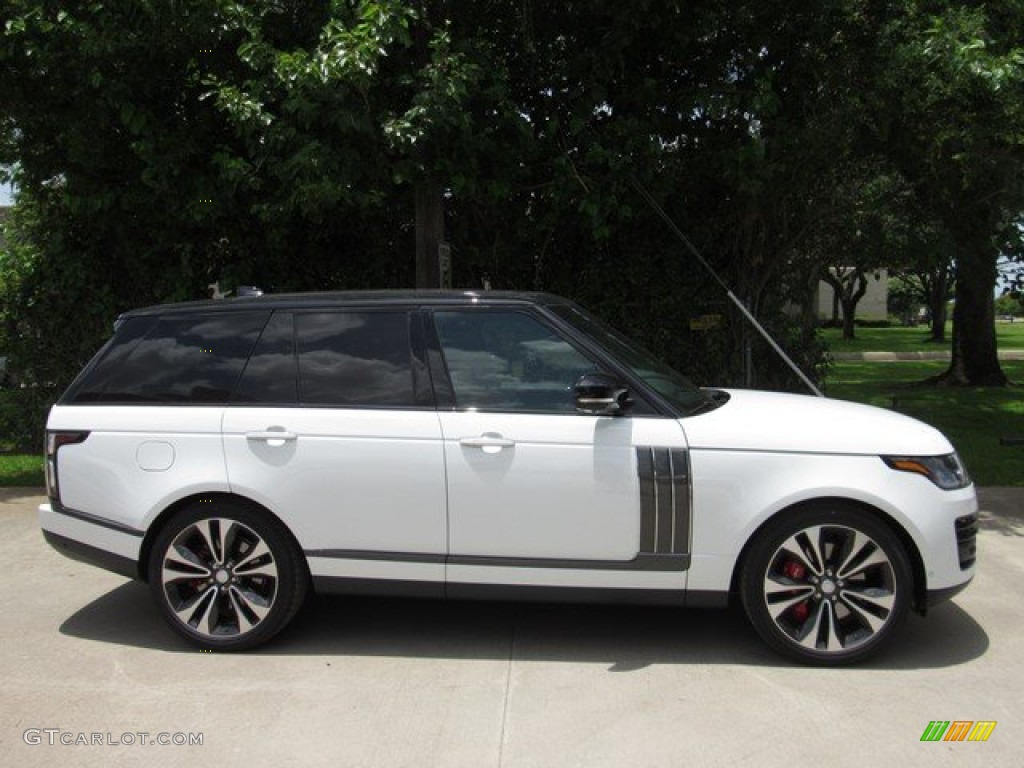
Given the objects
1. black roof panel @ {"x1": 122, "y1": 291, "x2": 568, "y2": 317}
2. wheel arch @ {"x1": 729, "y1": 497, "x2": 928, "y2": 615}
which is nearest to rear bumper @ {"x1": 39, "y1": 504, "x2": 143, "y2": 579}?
black roof panel @ {"x1": 122, "y1": 291, "x2": 568, "y2": 317}

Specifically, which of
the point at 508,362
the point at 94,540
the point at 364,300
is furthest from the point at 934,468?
the point at 94,540

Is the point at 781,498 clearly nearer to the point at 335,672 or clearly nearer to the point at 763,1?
the point at 335,672

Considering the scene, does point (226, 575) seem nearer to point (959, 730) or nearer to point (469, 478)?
point (469, 478)

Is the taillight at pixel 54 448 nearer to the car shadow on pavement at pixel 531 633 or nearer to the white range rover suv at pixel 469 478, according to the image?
the white range rover suv at pixel 469 478

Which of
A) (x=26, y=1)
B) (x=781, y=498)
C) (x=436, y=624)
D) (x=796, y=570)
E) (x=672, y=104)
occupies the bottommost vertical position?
(x=436, y=624)

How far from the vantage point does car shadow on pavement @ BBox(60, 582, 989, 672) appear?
14.6ft

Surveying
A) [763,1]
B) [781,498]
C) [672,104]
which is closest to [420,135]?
[672,104]

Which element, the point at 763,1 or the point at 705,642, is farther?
the point at 763,1

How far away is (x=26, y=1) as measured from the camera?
7.28 metres

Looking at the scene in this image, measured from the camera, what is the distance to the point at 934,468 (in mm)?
4211

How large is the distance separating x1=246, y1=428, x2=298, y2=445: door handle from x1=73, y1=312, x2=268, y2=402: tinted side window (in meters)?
0.31

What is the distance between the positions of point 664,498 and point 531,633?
3.80 ft

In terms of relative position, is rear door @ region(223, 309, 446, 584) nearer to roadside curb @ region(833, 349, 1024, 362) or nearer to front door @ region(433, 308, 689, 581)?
front door @ region(433, 308, 689, 581)

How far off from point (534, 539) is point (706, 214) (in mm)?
5741
